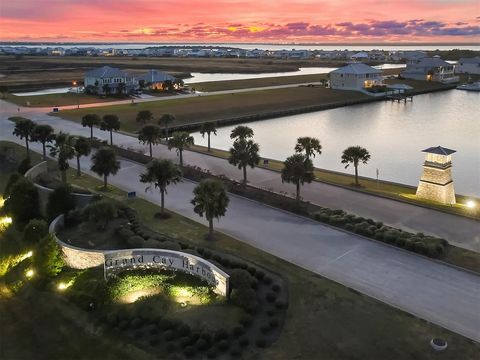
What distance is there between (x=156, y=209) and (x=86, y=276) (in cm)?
958

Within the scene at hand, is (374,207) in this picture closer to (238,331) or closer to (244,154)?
(244,154)

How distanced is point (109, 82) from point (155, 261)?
85926 mm

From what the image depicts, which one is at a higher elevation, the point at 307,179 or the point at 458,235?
the point at 307,179

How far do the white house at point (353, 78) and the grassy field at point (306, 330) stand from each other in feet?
331

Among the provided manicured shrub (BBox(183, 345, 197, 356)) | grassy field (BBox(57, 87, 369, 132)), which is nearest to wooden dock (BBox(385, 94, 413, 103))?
grassy field (BBox(57, 87, 369, 132))

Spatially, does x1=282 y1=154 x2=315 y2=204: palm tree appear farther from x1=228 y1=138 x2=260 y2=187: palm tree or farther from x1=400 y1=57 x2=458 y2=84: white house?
x1=400 y1=57 x2=458 y2=84: white house

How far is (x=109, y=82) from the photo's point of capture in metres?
103

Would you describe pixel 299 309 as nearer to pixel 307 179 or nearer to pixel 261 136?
pixel 307 179

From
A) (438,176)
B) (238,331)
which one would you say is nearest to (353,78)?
(438,176)

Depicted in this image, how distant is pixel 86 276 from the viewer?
2505 cm

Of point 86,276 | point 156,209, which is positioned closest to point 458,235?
point 156,209

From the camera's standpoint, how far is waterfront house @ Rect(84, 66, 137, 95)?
333 feet

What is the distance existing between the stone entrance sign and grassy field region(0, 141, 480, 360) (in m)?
3.16

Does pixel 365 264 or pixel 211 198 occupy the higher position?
pixel 211 198
